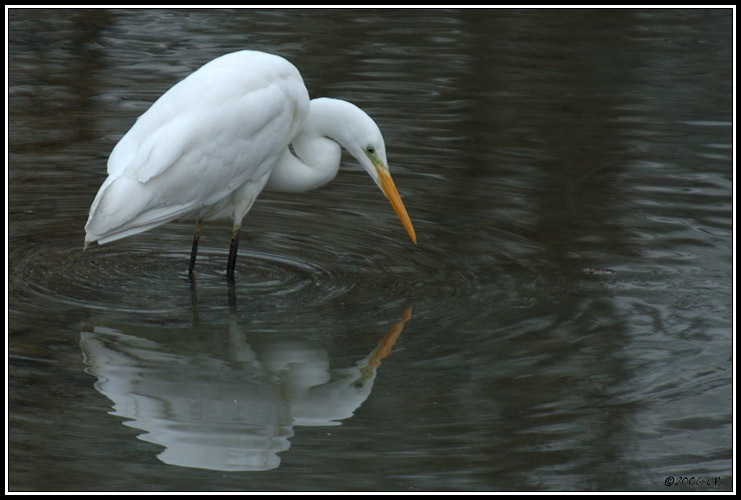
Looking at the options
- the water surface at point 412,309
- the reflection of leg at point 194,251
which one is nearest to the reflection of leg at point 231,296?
the water surface at point 412,309

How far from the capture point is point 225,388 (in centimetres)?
446

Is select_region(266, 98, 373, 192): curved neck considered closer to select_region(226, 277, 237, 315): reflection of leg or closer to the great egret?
the great egret

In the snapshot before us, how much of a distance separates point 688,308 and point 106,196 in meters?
2.86

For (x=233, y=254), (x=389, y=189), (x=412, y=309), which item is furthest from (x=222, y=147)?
(x=412, y=309)

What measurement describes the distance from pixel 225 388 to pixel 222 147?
1404 mm

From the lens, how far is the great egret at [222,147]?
5.16 metres

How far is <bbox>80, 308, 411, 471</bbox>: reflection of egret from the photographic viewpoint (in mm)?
3982

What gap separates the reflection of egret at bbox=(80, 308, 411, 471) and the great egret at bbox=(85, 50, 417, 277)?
2.03 feet

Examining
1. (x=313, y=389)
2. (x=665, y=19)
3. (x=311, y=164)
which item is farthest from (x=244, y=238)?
(x=665, y=19)

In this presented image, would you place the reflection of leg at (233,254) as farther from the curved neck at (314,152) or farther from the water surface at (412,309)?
the curved neck at (314,152)

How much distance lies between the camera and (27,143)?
7895 mm

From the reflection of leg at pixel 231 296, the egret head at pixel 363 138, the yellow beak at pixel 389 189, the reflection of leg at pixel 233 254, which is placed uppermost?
the egret head at pixel 363 138

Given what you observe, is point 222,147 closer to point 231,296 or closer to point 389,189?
point 231,296

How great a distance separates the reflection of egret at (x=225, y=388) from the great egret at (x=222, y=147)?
62 cm
